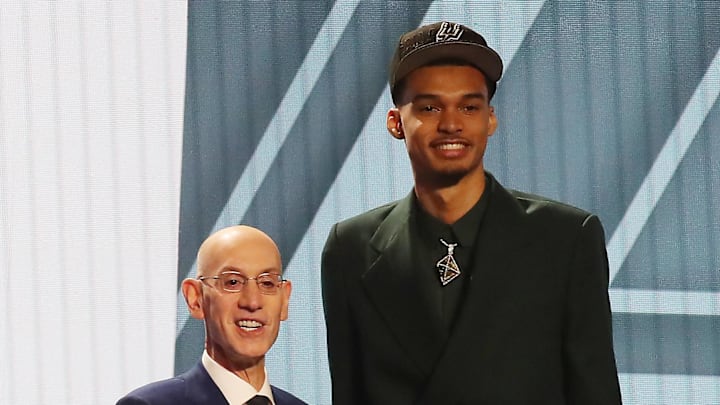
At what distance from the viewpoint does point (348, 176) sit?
309 cm

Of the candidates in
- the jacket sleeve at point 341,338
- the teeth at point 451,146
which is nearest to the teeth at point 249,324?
the jacket sleeve at point 341,338

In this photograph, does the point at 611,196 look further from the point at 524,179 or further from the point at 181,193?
the point at 181,193

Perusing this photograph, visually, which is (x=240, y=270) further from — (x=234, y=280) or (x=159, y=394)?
(x=159, y=394)

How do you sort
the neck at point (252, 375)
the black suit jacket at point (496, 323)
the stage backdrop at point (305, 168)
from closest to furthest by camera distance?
the black suit jacket at point (496, 323)
the neck at point (252, 375)
the stage backdrop at point (305, 168)

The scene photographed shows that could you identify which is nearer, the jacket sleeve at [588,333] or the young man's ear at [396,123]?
the jacket sleeve at [588,333]

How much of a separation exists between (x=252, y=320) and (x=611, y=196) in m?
1.52

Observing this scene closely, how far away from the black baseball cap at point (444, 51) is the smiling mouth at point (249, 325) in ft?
1.29

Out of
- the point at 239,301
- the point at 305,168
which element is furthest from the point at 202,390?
the point at 305,168

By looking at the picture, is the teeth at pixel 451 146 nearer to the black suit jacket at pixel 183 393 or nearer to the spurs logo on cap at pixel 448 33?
the spurs logo on cap at pixel 448 33

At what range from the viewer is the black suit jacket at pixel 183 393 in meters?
1.71

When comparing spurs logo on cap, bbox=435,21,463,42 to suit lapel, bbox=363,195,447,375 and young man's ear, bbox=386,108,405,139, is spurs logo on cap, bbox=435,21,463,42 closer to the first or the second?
young man's ear, bbox=386,108,405,139

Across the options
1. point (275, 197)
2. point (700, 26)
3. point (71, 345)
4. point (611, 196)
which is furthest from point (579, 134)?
point (71, 345)

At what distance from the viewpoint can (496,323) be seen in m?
1.68

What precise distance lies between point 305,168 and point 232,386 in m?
1.37
